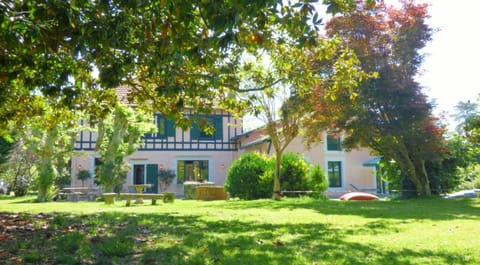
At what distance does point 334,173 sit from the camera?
2423cm

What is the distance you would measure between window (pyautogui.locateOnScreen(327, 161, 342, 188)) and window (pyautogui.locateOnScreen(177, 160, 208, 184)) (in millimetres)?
7947

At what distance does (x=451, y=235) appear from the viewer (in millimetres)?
5527

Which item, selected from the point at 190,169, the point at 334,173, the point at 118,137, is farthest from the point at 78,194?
the point at 334,173

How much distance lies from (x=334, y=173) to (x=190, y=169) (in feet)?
29.9

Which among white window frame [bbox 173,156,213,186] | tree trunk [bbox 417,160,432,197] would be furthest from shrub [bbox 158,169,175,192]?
tree trunk [bbox 417,160,432,197]

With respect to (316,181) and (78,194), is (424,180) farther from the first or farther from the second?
(78,194)

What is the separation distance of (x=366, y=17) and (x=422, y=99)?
3211mm

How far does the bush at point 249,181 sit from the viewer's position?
16438mm

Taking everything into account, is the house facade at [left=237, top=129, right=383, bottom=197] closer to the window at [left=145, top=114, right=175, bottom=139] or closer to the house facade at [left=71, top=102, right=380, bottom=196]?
the house facade at [left=71, top=102, right=380, bottom=196]

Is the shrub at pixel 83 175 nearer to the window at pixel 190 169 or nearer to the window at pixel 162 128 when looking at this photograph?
the window at pixel 162 128

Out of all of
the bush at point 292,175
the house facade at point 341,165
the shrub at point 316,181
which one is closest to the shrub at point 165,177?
the house facade at point 341,165

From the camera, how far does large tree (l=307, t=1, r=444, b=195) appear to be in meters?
13.2

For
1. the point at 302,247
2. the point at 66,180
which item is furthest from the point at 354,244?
the point at 66,180

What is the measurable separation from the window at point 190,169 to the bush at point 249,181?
9882 mm
